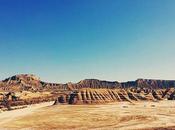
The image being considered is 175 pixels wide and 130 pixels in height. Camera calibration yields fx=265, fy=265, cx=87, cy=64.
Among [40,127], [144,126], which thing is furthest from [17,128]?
[144,126]

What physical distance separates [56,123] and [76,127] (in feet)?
34.2

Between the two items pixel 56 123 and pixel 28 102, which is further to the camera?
pixel 28 102

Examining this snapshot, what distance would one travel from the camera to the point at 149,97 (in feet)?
603

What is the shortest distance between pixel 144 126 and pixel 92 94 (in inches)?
3381

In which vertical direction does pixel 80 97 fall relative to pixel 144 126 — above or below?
above

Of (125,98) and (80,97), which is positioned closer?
(80,97)

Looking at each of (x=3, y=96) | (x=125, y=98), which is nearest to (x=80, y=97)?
(x=125, y=98)

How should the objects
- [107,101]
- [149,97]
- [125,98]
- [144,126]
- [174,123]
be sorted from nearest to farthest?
1. [144,126]
2. [174,123]
3. [107,101]
4. [125,98]
5. [149,97]

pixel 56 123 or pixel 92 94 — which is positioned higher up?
pixel 92 94

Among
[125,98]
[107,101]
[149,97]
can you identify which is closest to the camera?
[107,101]

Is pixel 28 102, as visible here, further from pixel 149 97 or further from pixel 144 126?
pixel 144 126

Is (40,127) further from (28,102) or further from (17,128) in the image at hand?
Answer: (28,102)

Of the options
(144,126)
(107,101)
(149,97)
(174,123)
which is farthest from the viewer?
(149,97)

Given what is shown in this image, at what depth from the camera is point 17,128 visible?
8025cm
